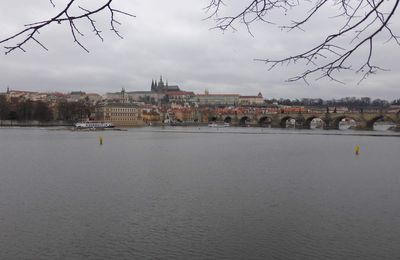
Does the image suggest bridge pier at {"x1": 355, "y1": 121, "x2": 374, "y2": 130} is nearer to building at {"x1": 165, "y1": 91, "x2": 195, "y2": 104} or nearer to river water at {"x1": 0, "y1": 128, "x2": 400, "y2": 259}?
river water at {"x1": 0, "y1": 128, "x2": 400, "y2": 259}

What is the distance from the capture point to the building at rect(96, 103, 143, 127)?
84.8 metres

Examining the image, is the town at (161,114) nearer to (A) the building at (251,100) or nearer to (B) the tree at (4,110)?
(B) the tree at (4,110)

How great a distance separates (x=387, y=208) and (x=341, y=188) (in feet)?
8.91

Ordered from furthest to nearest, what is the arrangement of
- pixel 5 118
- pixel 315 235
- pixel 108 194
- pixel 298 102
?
pixel 298 102, pixel 5 118, pixel 108 194, pixel 315 235

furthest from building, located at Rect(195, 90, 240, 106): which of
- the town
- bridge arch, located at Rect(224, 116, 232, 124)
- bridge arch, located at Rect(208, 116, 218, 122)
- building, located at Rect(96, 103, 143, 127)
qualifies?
Answer: building, located at Rect(96, 103, 143, 127)

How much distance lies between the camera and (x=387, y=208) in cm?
964

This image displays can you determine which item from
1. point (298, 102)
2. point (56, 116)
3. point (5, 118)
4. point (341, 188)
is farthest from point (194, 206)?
point (298, 102)

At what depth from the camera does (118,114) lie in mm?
85938

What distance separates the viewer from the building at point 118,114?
8475 cm

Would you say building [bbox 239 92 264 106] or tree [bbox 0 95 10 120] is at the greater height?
building [bbox 239 92 264 106]

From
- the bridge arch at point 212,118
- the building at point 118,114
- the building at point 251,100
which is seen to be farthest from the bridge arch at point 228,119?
the building at point 251,100

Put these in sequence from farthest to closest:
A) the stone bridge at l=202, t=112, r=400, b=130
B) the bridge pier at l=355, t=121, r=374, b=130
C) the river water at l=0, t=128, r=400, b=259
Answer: the bridge pier at l=355, t=121, r=374, b=130 → the stone bridge at l=202, t=112, r=400, b=130 → the river water at l=0, t=128, r=400, b=259

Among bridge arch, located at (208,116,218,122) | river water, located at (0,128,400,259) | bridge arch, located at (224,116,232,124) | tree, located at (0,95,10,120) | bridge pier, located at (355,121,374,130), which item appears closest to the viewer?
river water, located at (0,128,400,259)

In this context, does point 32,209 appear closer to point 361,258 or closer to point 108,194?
point 108,194
